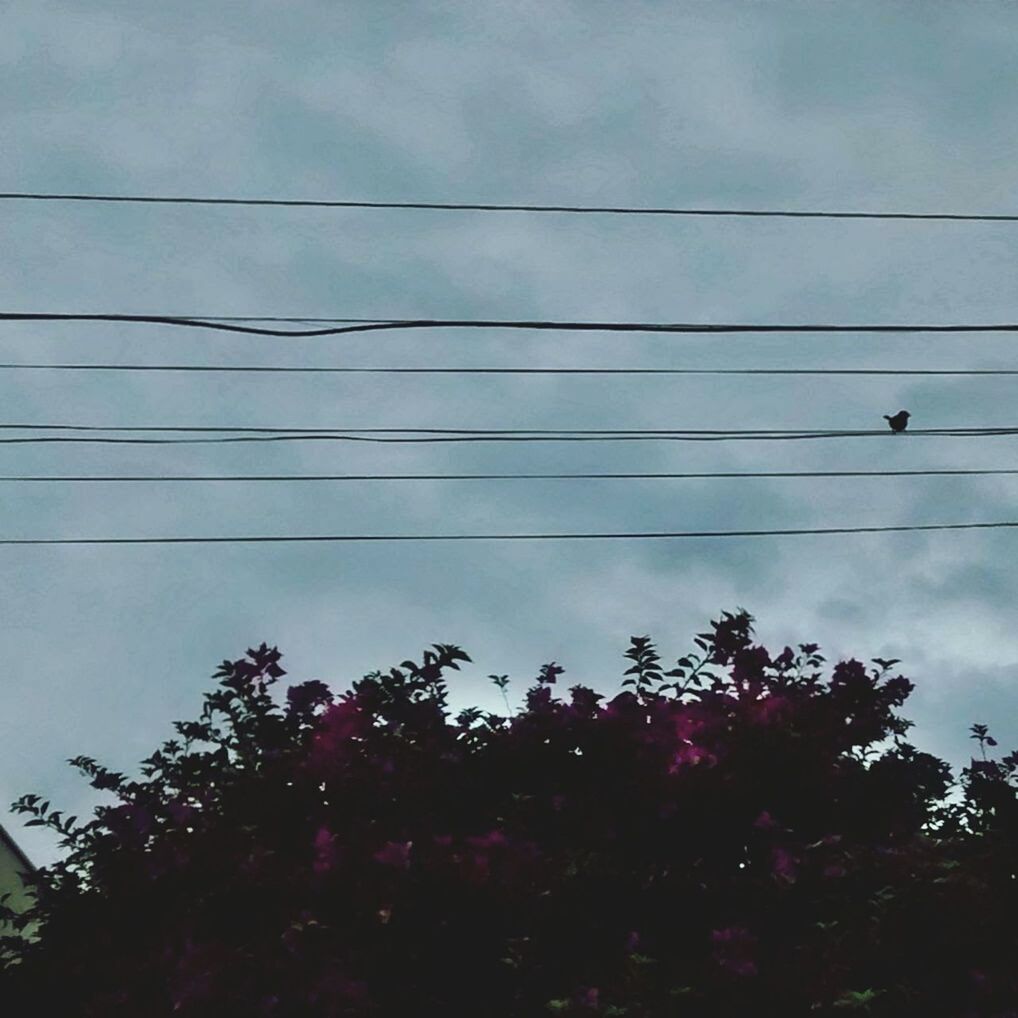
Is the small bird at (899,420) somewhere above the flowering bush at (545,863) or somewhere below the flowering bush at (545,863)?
above

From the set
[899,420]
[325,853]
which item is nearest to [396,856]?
[325,853]

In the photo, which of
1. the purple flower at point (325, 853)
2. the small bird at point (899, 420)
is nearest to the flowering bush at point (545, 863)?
the purple flower at point (325, 853)

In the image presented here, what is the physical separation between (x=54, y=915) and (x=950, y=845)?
195 inches

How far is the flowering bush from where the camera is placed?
6180 mm

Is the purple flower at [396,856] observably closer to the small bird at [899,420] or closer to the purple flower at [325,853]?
the purple flower at [325,853]

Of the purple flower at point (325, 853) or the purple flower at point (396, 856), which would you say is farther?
the purple flower at point (325, 853)

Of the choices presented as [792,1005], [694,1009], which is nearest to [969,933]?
[792,1005]

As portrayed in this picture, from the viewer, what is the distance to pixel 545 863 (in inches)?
257

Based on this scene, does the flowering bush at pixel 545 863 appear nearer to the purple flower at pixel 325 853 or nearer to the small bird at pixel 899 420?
the purple flower at pixel 325 853

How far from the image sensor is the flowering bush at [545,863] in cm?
618

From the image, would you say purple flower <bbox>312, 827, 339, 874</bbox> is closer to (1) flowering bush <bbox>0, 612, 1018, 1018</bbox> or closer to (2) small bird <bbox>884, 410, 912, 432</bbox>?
(1) flowering bush <bbox>0, 612, 1018, 1018</bbox>

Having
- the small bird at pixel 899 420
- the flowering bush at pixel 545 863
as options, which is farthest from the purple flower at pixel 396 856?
the small bird at pixel 899 420

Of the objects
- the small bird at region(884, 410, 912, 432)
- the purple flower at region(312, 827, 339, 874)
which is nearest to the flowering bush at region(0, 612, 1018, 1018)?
the purple flower at region(312, 827, 339, 874)

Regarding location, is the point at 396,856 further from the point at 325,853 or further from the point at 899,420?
the point at 899,420
